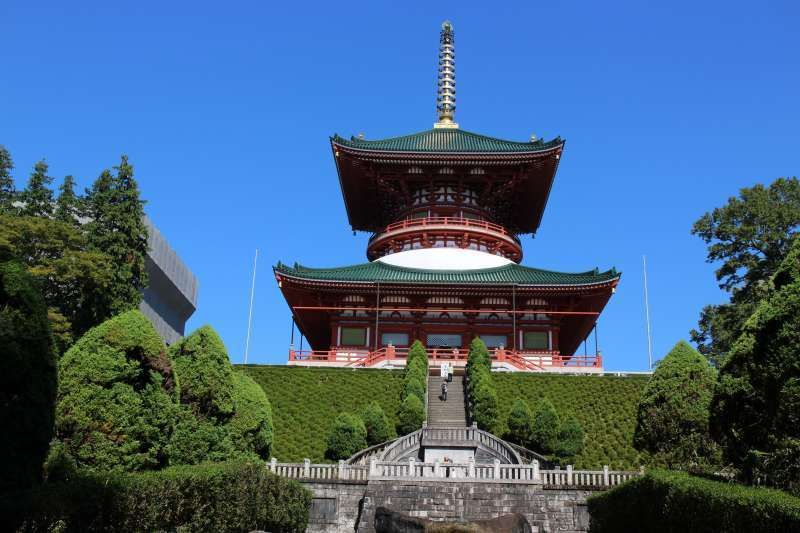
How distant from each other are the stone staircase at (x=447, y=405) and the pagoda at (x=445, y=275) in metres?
4.11

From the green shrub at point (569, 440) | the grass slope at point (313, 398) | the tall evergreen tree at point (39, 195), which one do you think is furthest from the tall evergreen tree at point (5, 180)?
the green shrub at point (569, 440)

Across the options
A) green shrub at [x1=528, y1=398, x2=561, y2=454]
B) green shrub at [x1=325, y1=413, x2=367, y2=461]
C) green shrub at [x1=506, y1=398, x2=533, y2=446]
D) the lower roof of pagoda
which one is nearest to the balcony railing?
the lower roof of pagoda

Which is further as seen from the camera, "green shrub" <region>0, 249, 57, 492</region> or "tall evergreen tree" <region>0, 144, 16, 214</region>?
"tall evergreen tree" <region>0, 144, 16, 214</region>

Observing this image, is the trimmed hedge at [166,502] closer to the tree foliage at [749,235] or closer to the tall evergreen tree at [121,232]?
the tall evergreen tree at [121,232]

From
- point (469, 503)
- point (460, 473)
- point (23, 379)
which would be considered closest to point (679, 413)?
point (469, 503)

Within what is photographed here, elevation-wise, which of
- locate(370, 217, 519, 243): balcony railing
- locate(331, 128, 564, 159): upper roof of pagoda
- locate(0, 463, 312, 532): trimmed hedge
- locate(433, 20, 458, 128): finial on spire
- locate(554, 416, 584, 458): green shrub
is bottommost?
locate(0, 463, 312, 532): trimmed hedge

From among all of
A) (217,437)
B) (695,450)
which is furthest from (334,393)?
(695,450)

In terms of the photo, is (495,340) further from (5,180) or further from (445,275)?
(5,180)

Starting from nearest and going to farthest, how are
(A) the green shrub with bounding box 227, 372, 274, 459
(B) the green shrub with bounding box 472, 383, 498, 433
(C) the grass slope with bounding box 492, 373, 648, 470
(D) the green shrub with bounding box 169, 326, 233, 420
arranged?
(D) the green shrub with bounding box 169, 326, 233, 420
(A) the green shrub with bounding box 227, 372, 274, 459
(C) the grass slope with bounding box 492, 373, 648, 470
(B) the green shrub with bounding box 472, 383, 498, 433

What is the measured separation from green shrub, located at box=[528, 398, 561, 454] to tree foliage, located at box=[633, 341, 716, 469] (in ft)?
32.8

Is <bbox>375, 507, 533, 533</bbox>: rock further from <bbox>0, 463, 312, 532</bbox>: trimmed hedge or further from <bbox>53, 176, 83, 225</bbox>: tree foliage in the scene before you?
<bbox>53, 176, 83, 225</bbox>: tree foliage

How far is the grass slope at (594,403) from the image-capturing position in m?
30.7

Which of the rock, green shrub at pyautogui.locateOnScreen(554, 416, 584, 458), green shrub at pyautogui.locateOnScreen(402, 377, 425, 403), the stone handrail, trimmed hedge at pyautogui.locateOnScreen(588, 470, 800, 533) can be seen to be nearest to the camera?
trimmed hedge at pyautogui.locateOnScreen(588, 470, 800, 533)

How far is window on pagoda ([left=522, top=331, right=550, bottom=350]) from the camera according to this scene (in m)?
48.0
